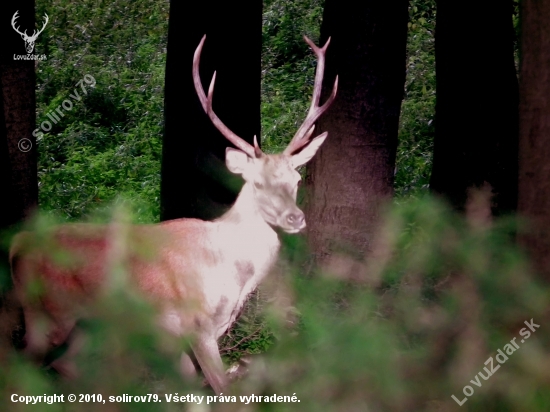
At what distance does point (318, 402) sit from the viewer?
2.63m

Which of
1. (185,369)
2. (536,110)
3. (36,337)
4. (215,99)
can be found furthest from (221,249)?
(185,369)

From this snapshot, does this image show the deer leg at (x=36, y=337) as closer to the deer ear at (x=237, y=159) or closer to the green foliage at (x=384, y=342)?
the green foliage at (x=384, y=342)

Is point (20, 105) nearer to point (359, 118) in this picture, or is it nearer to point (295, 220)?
point (359, 118)

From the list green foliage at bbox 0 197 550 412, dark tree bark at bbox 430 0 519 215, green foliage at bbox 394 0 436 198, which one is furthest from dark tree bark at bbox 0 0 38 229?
green foliage at bbox 0 197 550 412

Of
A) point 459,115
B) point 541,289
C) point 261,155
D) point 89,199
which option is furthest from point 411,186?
point 541,289

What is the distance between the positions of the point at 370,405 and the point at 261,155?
3.93m

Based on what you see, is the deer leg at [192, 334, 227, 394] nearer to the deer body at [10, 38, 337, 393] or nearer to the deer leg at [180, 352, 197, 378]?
the deer body at [10, 38, 337, 393]

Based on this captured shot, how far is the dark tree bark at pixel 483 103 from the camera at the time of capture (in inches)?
345

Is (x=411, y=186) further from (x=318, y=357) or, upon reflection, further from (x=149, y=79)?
(x=318, y=357)

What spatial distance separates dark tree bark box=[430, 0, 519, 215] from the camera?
8773 mm

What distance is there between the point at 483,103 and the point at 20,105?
404cm

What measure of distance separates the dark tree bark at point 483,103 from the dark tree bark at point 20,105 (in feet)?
11.8

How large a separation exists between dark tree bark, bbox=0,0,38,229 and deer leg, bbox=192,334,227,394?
8.26 ft

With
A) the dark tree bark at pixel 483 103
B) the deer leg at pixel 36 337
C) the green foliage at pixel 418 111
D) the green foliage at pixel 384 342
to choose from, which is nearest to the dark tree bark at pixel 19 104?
the deer leg at pixel 36 337
